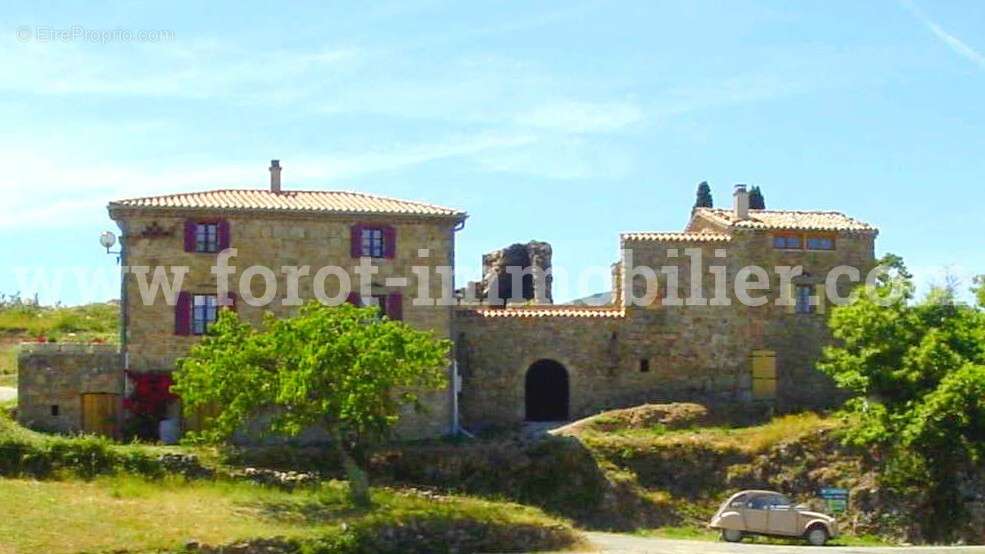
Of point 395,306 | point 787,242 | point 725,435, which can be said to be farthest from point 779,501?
point 395,306

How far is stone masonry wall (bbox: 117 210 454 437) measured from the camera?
36.2 m

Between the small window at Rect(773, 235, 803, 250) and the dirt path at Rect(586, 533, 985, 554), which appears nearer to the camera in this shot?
the dirt path at Rect(586, 533, 985, 554)

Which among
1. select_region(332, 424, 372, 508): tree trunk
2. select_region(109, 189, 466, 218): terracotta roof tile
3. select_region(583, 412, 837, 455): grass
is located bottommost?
select_region(332, 424, 372, 508): tree trunk

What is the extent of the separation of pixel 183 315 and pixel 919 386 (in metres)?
21.8

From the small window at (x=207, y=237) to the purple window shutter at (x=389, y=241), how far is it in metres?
5.08

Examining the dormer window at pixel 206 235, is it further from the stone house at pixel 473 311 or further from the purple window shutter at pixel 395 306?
the purple window shutter at pixel 395 306

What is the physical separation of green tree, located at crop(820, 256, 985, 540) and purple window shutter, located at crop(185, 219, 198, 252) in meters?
19.5

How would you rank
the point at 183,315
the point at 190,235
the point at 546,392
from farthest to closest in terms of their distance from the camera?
1. the point at 546,392
2. the point at 190,235
3. the point at 183,315

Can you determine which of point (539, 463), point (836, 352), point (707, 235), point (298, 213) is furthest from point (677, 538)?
point (298, 213)

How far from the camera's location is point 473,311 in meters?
39.4

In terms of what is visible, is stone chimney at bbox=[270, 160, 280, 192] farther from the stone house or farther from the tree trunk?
the tree trunk

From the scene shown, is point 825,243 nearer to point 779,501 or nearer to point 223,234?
point 779,501

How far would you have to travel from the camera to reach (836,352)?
3712 cm

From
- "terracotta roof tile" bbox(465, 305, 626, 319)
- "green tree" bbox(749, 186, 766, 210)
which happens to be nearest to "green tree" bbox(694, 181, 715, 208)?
"green tree" bbox(749, 186, 766, 210)
